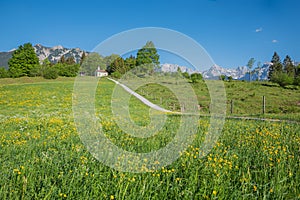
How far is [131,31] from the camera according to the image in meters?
5.78

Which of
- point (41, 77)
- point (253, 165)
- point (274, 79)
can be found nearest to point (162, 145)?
point (253, 165)

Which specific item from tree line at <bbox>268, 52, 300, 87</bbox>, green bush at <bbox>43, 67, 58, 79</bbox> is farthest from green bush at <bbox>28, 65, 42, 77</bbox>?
tree line at <bbox>268, 52, 300, 87</bbox>

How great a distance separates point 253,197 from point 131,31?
4.42 m

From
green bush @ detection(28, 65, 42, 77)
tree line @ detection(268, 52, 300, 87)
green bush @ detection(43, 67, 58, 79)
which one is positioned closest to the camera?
tree line @ detection(268, 52, 300, 87)

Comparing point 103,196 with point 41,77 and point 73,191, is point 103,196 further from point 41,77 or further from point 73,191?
point 41,77

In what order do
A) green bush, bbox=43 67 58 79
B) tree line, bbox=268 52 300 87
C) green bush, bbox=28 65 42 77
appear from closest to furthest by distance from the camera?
1. tree line, bbox=268 52 300 87
2. green bush, bbox=43 67 58 79
3. green bush, bbox=28 65 42 77

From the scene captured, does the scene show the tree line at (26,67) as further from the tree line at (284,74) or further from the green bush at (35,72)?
the tree line at (284,74)

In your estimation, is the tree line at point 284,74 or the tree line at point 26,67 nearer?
the tree line at point 284,74

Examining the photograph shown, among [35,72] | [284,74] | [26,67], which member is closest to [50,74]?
[35,72]

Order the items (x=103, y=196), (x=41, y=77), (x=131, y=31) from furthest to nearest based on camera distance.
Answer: (x=41, y=77) → (x=131, y=31) → (x=103, y=196)

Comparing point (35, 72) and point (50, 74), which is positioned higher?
point (35, 72)

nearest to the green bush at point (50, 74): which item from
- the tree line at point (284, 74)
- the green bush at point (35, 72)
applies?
the green bush at point (35, 72)

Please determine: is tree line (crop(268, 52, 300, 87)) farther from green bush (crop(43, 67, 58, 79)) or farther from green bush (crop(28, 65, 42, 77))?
green bush (crop(28, 65, 42, 77))

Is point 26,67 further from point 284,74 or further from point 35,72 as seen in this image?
point 284,74
